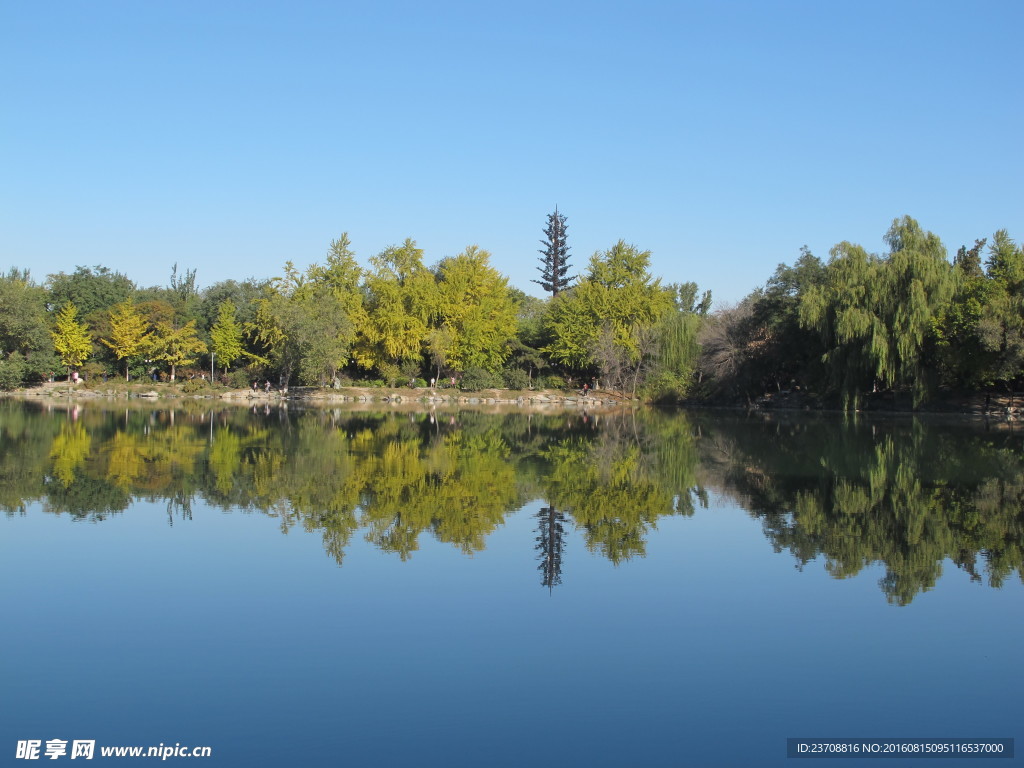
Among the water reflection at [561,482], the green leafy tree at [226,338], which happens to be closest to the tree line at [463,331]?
the green leafy tree at [226,338]

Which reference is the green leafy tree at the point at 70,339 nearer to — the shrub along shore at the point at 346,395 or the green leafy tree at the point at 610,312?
the shrub along shore at the point at 346,395

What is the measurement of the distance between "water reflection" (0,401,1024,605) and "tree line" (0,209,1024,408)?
14.3 m

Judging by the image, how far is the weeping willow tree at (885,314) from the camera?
127 feet

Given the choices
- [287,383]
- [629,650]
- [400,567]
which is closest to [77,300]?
[287,383]

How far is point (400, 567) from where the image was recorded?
1030 cm

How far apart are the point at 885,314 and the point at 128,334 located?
41546mm

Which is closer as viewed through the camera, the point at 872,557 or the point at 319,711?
the point at 319,711

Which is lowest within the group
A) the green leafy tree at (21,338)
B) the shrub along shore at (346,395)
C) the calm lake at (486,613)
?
the calm lake at (486,613)

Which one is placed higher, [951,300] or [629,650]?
[951,300]

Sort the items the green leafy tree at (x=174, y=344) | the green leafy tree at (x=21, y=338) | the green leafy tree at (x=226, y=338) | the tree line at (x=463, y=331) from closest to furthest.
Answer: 1. the tree line at (x=463, y=331)
2. the green leafy tree at (x=21, y=338)
3. the green leafy tree at (x=174, y=344)
4. the green leafy tree at (x=226, y=338)

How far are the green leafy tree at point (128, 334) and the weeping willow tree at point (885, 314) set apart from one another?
37.5 meters

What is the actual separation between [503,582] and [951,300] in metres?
35.3

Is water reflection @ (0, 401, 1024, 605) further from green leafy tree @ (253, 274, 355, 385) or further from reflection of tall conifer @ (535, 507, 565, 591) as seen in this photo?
green leafy tree @ (253, 274, 355, 385)

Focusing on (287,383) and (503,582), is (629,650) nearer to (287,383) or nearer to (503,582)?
(503,582)
